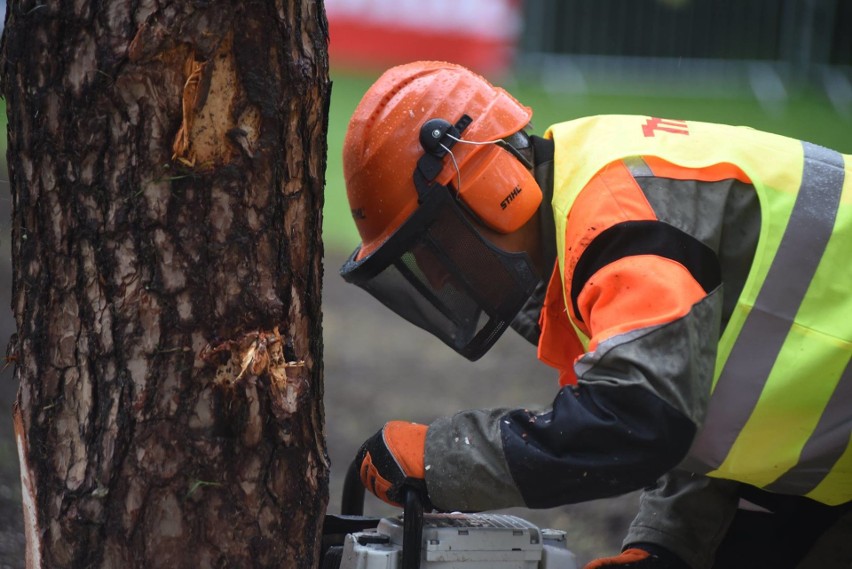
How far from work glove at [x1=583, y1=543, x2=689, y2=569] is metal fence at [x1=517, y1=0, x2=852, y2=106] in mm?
7879

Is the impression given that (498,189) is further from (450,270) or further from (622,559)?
(622,559)

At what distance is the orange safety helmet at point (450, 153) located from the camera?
7.52 feet

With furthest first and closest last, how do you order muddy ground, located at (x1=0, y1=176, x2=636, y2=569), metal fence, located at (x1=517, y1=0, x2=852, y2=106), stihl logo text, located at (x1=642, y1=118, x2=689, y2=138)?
metal fence, located at (x1=517, y1=0, x2=852, y2=106), muddy ground, located at (x1=0, y1=176, x2=636, y2=569), stihl logo text, located at (x1=642, y1=118, x2=689, y2=138)

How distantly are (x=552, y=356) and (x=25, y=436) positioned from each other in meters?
1.29

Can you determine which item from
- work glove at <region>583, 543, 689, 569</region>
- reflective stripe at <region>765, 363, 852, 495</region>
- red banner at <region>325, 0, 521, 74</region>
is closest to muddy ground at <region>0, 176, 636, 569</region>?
work glove at <region>583, 543, 689, 569</region>

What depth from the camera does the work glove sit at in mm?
2670

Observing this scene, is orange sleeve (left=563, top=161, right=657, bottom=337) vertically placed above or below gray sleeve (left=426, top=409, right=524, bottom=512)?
above

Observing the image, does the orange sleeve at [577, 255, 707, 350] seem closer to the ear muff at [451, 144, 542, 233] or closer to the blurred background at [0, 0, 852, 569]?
the ear muff at [451, 144, 542, 233]

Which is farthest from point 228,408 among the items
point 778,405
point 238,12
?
point 778,405

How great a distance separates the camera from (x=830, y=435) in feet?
7.21

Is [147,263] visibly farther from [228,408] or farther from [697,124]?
[697,124]

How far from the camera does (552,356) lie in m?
2.55

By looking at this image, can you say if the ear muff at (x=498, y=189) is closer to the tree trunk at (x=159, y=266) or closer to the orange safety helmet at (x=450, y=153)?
the orange safety helmet at (x=450, y=153)

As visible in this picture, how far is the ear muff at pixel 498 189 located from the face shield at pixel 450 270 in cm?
4
